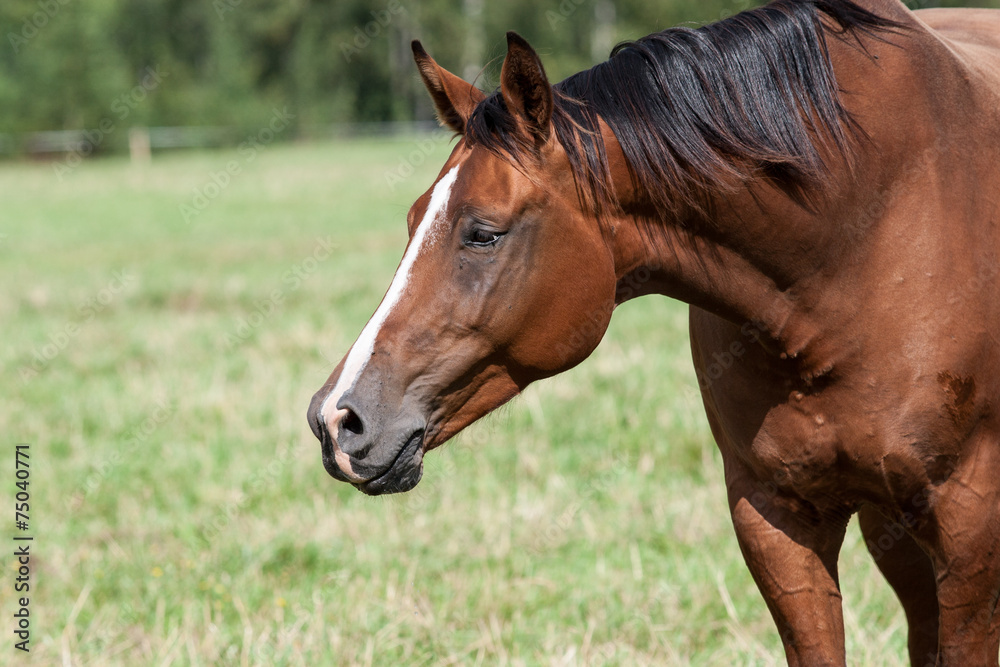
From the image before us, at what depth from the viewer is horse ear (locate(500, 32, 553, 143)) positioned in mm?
1948

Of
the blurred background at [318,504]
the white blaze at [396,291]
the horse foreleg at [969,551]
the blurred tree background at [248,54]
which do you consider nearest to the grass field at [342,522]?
the blurred background at [318,504]

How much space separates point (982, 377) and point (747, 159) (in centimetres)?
70

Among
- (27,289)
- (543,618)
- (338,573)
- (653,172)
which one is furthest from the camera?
(27,289)

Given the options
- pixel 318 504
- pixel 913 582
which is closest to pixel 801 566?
pixel 913 582

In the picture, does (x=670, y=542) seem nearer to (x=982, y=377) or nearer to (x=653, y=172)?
(x=982, y=377)

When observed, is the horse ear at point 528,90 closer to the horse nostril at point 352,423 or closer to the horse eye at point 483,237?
the horse eye at point 483,237

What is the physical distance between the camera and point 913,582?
2.82 metres

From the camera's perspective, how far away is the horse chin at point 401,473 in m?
2.05

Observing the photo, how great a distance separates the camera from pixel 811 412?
87.2 inches

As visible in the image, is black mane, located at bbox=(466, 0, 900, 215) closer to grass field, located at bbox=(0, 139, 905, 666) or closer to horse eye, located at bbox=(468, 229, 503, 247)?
horse eye, located at bbox=(468, 229, 503, 247)

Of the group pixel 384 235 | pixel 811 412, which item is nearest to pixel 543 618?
pixel 811 412

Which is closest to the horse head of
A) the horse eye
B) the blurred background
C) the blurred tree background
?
the horse eye

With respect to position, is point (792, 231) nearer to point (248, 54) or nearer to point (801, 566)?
point (801, 566)

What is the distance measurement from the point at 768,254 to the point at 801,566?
0.80 metres
